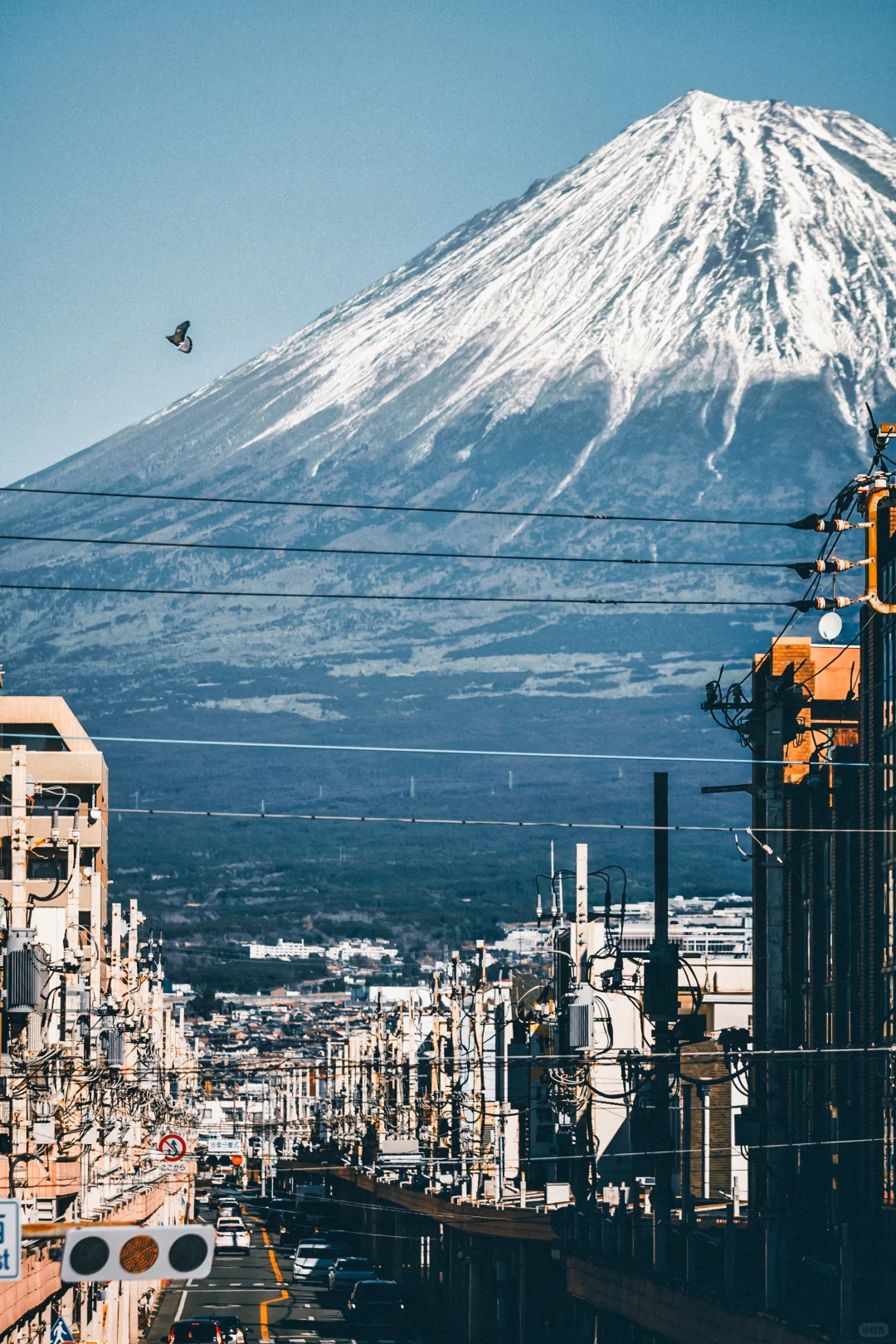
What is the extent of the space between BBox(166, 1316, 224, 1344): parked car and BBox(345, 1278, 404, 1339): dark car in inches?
315

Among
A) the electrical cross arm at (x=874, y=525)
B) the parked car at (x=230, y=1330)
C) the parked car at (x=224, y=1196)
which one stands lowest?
the parked car at (x=224, y=1196)

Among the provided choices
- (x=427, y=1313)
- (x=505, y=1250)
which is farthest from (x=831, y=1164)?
(x=427, y=1313)

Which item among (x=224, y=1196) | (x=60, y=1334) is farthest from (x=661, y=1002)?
(x=224, y=1196)

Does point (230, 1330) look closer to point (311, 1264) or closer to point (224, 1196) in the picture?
point (311, 1264)

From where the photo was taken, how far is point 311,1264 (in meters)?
81.1

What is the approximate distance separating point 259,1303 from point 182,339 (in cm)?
3934

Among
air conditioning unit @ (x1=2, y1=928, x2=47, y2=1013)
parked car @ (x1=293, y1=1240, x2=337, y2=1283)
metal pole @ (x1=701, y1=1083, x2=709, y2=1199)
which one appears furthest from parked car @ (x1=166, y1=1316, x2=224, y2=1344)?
parked car @ (x1=293, y1=1240, x2=337, y2=1283)

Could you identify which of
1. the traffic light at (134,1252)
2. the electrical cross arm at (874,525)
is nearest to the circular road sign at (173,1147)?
the electrical cross arm at (874,525)

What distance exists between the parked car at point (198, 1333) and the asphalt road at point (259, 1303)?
3846mm

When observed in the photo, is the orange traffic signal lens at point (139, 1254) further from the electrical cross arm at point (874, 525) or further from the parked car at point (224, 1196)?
the parked car at point (224, 1196)

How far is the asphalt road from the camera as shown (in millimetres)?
57156

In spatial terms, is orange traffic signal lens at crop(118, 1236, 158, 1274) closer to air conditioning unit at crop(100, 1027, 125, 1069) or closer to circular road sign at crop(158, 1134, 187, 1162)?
air conditioning unit at crop(100, 1027, 125, 1069)

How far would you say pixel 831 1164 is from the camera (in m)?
46.7

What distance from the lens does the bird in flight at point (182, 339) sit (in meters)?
37.8
